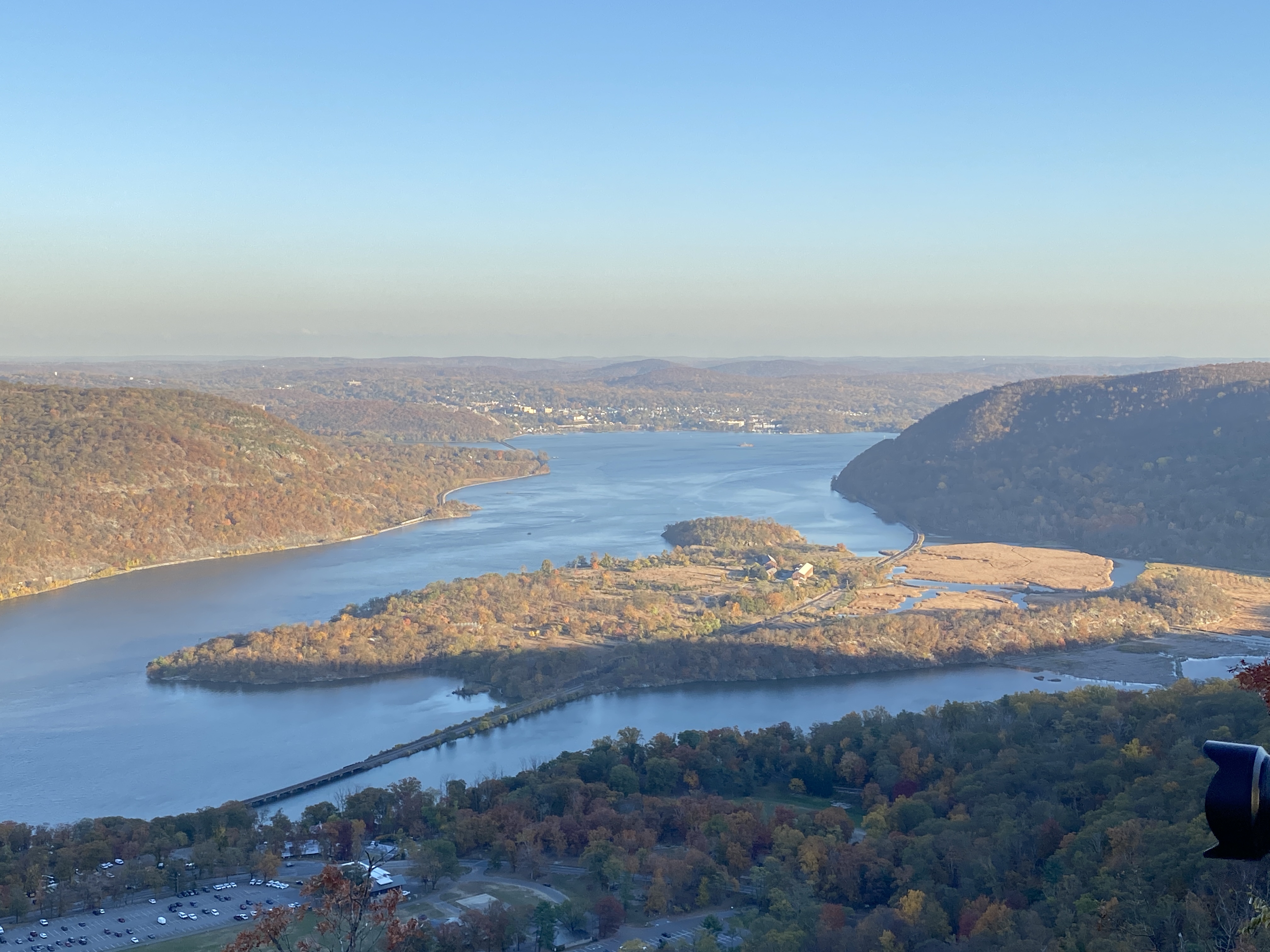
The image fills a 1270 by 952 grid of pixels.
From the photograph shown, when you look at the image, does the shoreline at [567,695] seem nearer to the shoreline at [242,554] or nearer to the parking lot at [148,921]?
the parking lot at [148,921]

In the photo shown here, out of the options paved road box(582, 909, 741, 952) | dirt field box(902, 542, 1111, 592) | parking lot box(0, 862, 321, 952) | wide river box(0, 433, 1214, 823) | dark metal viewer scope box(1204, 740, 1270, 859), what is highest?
dark metal viewer scope box(1204, 740, 1270, 859)

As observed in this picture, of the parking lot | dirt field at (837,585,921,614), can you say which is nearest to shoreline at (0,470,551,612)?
the parking lot

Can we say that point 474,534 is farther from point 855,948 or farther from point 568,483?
point 855,948

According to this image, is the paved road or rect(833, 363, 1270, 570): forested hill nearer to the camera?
the paved road

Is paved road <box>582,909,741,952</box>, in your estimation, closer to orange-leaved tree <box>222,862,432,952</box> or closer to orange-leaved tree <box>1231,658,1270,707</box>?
orange-leaved tree <box>222,862,432,952</box>

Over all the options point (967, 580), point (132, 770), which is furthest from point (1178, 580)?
point (132, 770)

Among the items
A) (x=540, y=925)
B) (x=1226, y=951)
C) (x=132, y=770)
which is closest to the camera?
(x=1226, y=951)
